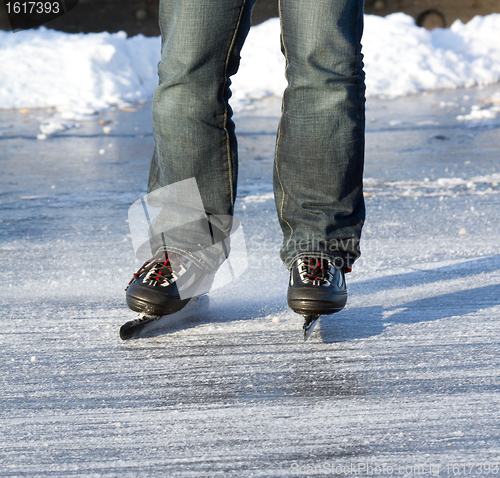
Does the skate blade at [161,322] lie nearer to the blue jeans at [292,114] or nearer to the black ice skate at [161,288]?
the black ice skate at [161,288]

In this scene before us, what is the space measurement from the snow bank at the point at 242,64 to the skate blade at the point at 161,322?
16.0ft

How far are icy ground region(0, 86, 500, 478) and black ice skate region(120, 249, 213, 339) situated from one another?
0.07 meters

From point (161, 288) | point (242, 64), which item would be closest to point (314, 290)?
point (161, 288)

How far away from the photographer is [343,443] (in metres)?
1.27

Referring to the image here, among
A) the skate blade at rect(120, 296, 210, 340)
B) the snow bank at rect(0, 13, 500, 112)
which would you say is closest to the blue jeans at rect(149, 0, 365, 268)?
the skate blade at rect(120, 296, 210, 340)

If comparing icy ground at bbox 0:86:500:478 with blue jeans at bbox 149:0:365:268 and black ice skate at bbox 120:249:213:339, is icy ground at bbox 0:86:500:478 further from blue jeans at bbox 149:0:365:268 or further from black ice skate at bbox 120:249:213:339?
blue jeans at bbox 149:0:365:268

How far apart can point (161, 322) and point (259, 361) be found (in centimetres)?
34

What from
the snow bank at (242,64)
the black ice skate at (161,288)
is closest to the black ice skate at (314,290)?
the black ice skate at (161,288)

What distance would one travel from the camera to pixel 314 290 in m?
1.68

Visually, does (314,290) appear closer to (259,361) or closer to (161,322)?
(259,361)

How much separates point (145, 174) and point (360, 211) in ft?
7.77

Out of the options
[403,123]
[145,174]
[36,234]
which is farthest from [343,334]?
[403,123]

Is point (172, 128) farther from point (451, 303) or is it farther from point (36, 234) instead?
point (36, 234)

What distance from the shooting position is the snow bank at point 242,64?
278 inches
